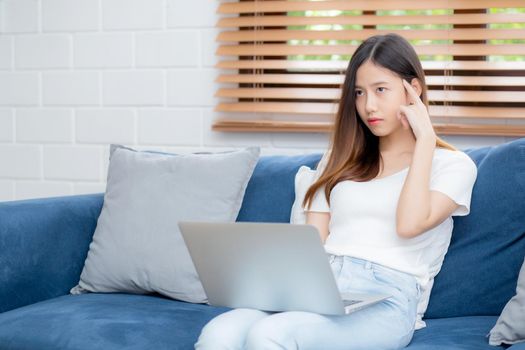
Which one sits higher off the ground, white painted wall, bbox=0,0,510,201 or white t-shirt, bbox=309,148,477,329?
white painted wall, bbox=0,0,510,201

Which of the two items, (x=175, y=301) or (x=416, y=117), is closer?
(x=416, y=117)

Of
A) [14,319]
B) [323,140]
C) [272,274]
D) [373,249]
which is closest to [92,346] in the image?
[14,319]

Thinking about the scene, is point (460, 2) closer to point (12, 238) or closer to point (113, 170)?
point (113, 170)

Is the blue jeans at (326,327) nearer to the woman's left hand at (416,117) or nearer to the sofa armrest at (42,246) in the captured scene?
the woman's left hand at (416,117)

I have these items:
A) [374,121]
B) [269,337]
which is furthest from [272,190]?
[269,337]

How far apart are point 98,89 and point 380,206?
1.44 meters

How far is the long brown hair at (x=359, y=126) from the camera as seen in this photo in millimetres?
2232

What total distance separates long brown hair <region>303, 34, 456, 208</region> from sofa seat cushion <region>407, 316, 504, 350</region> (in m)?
0.40

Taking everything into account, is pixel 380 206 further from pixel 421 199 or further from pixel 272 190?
pixel 272 190

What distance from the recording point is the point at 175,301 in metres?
2.43

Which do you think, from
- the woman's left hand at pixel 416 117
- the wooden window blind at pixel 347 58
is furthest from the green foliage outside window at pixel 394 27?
the woman's left hand at pixel 416 117

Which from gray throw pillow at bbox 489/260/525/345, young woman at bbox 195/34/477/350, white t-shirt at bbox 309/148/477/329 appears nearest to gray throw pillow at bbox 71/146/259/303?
young woman at bbox 195/34/477/350

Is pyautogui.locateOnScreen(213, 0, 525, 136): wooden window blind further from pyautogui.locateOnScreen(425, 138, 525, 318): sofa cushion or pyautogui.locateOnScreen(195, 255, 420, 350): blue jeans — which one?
pyautogui.locateOnScreen(195, 255, 420, 350): blue jeans

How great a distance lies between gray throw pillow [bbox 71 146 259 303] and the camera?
244 cm
